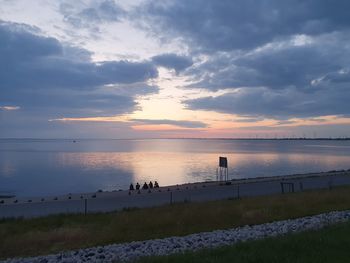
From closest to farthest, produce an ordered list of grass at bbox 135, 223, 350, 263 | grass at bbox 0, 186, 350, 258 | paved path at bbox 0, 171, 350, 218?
1. grass at bbox 135, 223, 350, 263
2. grass at bbox 0, 186, 350, 258
3. paved path at bbox 0, 171, 350, 218

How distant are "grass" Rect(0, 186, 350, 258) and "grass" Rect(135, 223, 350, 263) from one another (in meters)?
5.77

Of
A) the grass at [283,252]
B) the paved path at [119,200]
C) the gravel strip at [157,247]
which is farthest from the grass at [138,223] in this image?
the grass at [283,252]

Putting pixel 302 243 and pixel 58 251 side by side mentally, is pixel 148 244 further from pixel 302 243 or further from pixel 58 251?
pixel 302 243

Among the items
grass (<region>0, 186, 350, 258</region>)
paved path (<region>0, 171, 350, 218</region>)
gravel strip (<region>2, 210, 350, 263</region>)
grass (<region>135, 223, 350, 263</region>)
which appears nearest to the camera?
grass (<region>135, 223, 350, 263</region>)

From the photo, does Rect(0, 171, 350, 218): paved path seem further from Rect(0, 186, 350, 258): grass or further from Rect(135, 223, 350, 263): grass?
Rect(135, 223, 350, 263): grass

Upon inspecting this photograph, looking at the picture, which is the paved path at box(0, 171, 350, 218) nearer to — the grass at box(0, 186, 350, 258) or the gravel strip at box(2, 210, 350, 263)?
the grass at box(0, 186, 350, 258)

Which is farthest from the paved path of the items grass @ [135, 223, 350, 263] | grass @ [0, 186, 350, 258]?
grass @ [135, 223, 350, 263]

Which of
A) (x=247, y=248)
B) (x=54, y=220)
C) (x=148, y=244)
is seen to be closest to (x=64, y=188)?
(x=54, y=220)

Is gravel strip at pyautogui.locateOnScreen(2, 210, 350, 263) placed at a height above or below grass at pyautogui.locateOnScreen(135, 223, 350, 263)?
below

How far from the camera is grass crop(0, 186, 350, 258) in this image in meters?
13.6

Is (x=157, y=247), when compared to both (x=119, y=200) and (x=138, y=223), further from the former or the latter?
(x=119, y=200)

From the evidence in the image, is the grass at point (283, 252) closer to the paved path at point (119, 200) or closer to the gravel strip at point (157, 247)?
the gravel strip at point (157, 247)

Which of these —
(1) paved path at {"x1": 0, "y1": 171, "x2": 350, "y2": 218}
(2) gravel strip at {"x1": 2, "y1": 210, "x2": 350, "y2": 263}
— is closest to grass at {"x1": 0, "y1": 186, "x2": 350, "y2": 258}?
(2) gravel strip at {"x1": 2, "y1": 210, "x2": 350, "y2": 263}

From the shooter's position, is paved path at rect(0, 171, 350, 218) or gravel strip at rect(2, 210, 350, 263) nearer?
gravel strip at rect(2, 210, 350, 263)
